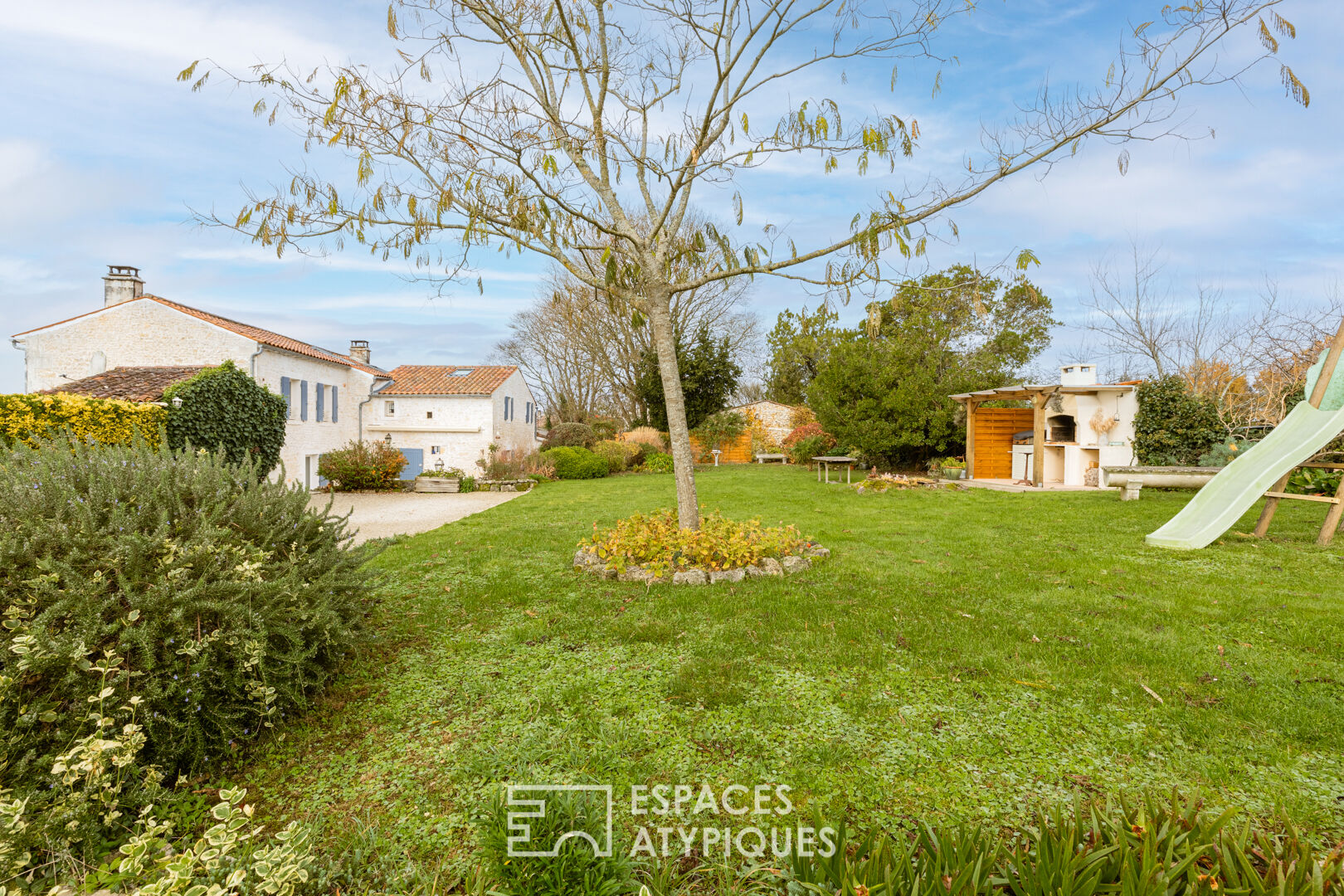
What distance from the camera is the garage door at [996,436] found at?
17672 mm

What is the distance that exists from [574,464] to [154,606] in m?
17.9

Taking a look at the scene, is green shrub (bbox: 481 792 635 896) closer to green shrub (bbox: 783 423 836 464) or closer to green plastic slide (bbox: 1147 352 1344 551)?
green plastic slide (bbox: 1147 352 1344 551)

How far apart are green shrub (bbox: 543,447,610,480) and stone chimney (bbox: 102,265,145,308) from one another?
12198 mm

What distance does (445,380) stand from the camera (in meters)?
22.5

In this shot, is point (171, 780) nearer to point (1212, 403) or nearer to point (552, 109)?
point (552, 109)

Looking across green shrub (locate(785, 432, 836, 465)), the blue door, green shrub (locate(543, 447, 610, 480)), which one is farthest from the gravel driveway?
green shrub (locate(785, 432, 836, 465))

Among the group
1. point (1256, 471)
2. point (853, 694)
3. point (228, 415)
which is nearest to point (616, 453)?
point (228, 415)

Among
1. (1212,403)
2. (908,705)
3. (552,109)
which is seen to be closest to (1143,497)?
(1212,403)

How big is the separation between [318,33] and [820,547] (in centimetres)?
733

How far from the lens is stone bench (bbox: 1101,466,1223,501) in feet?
36.3

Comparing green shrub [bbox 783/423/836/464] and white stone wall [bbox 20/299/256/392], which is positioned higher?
white stone wall [bbox 20/299/256/392]

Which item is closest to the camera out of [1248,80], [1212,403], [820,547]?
[1248,80]

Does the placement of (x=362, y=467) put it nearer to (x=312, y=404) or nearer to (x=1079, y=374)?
(x=312, y=404)

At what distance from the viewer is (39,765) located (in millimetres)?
2250
